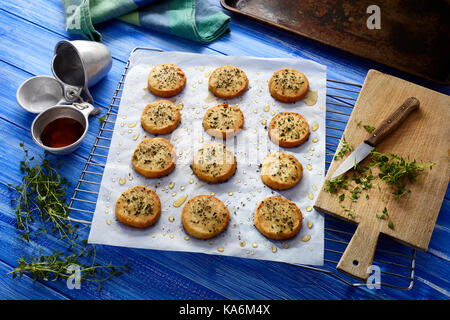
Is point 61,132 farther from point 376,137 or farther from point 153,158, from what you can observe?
point 376,137

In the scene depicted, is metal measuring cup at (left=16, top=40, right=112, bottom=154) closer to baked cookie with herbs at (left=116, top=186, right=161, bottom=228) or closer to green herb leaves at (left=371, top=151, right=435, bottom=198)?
baked cookie with herbs at (left=116, top=186, right=161, bottom=228)

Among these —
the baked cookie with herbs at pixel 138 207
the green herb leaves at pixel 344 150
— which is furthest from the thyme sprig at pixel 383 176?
the baked cookie with herbs at pixel 138 207

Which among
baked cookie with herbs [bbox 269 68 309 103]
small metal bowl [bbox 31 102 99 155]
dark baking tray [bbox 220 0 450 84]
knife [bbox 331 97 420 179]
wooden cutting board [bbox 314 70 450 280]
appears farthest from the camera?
dark baking tray [bbox 220 0 450 84]

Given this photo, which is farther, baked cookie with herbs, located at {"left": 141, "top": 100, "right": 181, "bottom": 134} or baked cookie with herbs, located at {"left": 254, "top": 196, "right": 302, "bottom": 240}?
baked cookie with herbs, located at {"left": 141, "top": 100, "right": 181, "bottom": 134}

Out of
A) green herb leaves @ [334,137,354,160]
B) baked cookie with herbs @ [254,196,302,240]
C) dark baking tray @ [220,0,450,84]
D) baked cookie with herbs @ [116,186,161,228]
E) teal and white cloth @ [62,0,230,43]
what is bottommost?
baked cookie with herbs @ [116,186,161,228]

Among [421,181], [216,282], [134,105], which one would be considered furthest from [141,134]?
[421,181]

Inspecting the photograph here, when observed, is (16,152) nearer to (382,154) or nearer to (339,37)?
(382,154)

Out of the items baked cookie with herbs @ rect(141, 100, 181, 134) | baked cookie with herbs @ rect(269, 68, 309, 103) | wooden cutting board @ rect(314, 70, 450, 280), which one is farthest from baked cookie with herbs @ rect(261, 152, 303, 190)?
baked cookie with herbs @ rect(141, 100, 181, 134)

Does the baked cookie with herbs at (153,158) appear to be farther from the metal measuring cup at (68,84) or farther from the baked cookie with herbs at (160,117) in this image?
the metal measuring cup at (68,84)
